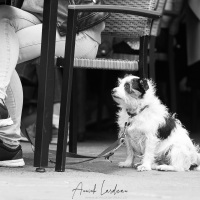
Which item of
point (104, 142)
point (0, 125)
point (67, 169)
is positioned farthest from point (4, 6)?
point (104, 142)

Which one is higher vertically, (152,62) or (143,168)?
(152,62)

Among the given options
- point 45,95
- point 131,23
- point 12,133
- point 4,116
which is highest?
point 131,23

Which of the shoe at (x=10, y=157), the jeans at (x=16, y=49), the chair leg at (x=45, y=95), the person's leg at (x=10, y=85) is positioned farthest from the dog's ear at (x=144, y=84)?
the shoe at (x=10, y=157)

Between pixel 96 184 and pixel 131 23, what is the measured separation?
157cm

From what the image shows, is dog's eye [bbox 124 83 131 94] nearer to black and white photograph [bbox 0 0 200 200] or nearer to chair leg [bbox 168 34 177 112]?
black and white photograph [bbox 0 0 200 200]

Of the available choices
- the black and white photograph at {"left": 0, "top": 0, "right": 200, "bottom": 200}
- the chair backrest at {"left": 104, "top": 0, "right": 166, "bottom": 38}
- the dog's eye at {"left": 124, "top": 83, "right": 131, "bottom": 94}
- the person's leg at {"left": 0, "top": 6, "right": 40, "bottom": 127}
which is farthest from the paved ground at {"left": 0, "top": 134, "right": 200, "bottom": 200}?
the chair backrest at {"left": 104, "top": 0, "right": 166, "bottom": 38}

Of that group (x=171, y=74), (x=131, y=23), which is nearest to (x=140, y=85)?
(x=131, y=23)

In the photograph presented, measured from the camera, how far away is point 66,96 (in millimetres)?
3758

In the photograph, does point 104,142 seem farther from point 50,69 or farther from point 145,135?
point 50,69

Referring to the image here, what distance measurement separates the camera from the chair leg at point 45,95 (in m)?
3.75

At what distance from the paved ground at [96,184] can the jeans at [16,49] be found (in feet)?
1.08

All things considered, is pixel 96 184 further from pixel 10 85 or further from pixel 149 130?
pixel 10 85

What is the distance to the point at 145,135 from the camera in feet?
13.5

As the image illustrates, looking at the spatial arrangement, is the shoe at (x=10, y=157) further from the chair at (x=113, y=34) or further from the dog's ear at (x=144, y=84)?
the dog's ear at (x=144, y=84)
